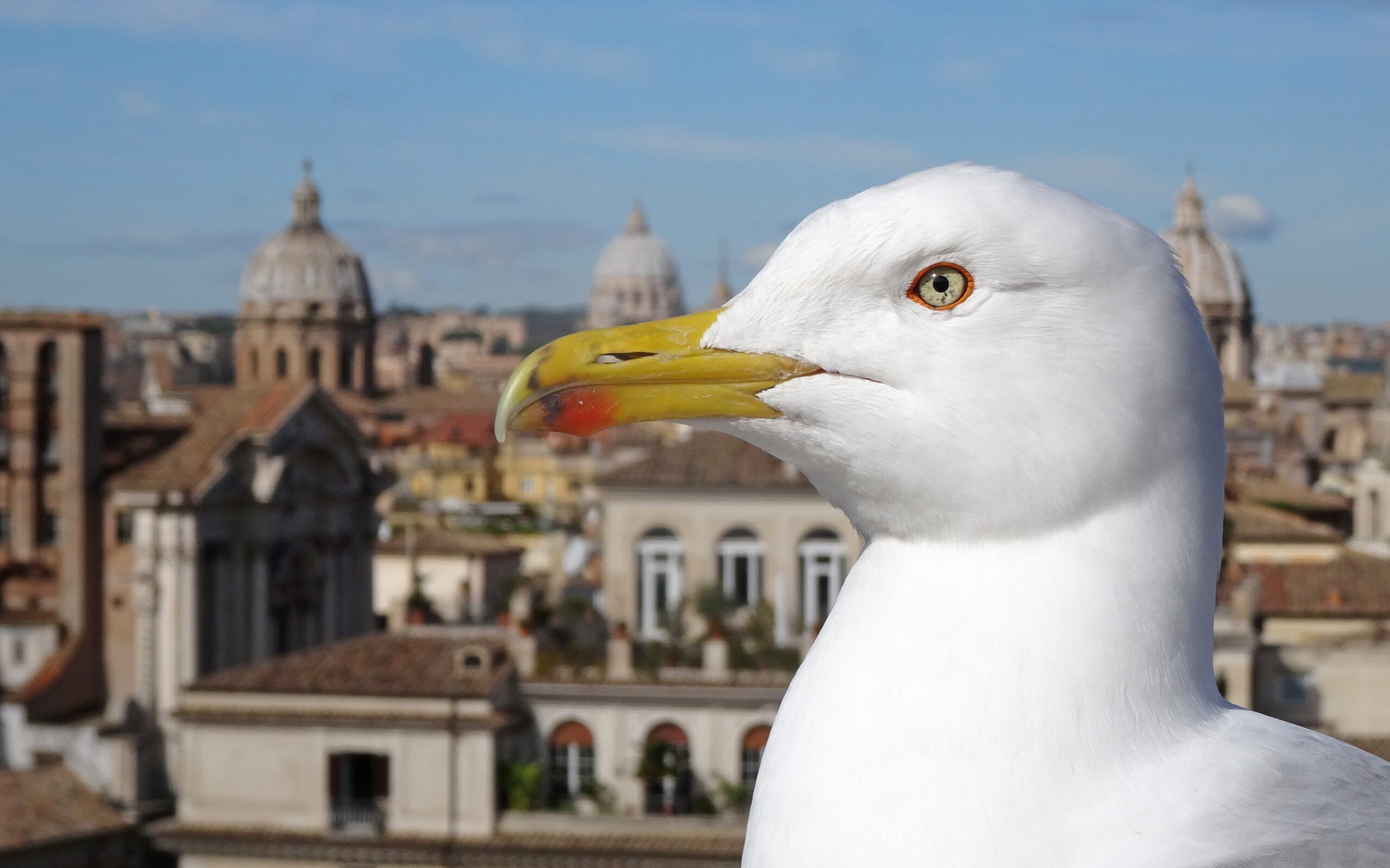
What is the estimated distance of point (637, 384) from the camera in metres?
2.19

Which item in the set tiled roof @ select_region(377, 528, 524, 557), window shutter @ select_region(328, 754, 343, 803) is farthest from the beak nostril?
tiled roof @ select_region(377, 528, 524, 557)

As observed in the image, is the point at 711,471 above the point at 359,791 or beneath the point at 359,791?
above

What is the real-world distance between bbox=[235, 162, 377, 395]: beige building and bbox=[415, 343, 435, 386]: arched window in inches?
1085

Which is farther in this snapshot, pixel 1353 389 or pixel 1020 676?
pixel 1353 389

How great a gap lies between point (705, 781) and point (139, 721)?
953 centimetres

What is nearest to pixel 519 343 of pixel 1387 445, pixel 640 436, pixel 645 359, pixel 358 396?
pixel 358 396

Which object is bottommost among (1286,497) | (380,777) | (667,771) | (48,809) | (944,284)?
(48,809)

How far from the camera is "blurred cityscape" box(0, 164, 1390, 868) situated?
25312 millimetres

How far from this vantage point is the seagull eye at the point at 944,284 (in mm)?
2082

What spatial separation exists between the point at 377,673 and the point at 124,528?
9812 millimetres

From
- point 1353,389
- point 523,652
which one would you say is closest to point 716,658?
point 523,652

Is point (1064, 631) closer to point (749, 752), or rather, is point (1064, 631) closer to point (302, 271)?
point (749, 752)

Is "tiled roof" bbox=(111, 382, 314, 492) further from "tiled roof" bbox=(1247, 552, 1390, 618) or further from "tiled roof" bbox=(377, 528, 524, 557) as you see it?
"tiled roof" bbox=(1247, 552, 1390, 618)

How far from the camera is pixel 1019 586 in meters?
2.03
